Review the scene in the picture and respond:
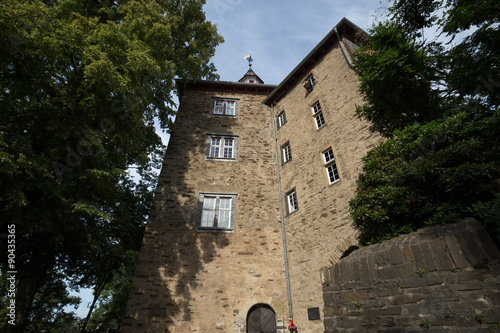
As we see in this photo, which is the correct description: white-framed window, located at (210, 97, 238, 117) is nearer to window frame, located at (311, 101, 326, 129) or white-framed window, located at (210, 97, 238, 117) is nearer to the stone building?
the stone building

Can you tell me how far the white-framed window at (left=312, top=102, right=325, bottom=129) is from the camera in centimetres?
1118

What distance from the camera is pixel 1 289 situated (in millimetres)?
16484

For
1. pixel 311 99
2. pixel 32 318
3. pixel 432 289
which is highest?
pixel 311 99

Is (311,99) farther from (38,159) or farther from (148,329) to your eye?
(148,329)

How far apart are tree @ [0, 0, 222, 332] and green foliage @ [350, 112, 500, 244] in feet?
26.7

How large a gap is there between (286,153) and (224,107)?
18.3ft

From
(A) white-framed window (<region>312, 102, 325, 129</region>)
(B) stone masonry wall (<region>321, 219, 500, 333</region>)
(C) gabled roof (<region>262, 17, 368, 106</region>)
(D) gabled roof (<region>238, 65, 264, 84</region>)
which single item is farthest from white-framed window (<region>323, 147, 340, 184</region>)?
(D) gabled roof (<region>238, 65, 264, 84</region>)

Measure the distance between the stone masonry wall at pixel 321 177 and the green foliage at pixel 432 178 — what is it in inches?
80.5

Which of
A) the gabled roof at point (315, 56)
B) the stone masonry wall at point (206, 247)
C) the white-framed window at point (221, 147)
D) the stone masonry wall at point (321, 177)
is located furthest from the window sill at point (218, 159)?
the gabled roof at point (315, 56)

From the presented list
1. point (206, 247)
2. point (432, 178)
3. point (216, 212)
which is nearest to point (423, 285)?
point (432, 178)

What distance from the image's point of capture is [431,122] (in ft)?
17.8

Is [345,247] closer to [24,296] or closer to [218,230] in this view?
[218,230]

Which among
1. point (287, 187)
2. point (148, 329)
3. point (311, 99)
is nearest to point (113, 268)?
point (148, 329)

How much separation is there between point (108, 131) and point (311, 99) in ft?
31.5
